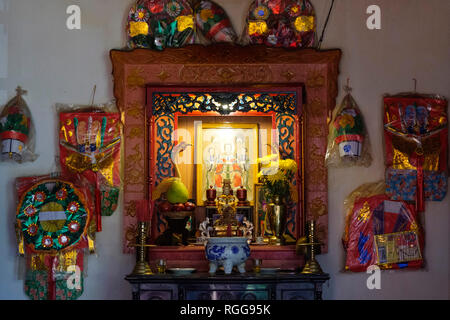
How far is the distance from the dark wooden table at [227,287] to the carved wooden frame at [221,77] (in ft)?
2.97

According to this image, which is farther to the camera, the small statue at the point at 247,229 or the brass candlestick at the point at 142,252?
the small statue at the point at 247,229

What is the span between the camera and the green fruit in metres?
6.44

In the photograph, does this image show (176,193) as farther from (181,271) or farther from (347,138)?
(347,138)

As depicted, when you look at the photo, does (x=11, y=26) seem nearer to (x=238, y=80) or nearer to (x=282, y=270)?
(x=238, y=80)

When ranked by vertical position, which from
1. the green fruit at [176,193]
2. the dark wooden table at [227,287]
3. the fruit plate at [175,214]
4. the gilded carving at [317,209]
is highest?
the green fruit at [176,193]

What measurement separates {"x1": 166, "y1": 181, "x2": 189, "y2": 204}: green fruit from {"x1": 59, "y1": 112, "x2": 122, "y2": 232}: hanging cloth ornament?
0.46 m

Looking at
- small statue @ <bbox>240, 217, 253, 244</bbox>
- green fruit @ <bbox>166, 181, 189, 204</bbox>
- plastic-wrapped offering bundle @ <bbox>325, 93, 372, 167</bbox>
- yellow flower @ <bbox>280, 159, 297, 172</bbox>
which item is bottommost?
small statue @ <bbox>240, 217, 253, 244</bbox>

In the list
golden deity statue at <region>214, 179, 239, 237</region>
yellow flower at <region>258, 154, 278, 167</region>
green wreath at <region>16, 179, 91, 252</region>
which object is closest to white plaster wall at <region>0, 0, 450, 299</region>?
green wreath at <region>16, 179, 91, 252</region>

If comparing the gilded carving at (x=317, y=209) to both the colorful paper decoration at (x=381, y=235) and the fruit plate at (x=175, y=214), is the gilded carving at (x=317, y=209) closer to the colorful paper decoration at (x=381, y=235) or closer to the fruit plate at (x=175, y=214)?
the colorful paper decoration at (x=381, y=235)

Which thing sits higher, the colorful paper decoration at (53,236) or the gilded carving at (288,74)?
the gilded carving at (288,74)

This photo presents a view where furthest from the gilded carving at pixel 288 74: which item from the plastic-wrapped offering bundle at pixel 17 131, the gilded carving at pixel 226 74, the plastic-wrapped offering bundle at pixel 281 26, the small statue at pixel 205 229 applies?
the plastic-wrapped offering bundle at pixel 17 131

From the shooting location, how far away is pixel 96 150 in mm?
6480

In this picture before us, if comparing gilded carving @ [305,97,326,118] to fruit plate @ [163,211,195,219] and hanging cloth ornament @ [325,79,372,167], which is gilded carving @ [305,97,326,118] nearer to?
hanging cloth ornament @ [325,79,372,167]

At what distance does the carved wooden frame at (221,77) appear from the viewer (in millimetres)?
6465
